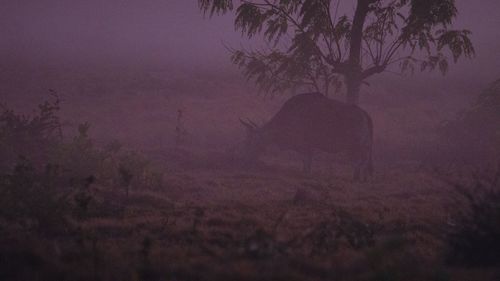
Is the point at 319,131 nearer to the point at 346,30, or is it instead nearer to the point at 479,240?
the point at 346,30

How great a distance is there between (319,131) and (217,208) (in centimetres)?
879

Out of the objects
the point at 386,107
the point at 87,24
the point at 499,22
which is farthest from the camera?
the point at 499,22

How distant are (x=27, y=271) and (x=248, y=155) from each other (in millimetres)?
13985

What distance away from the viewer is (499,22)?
104 m

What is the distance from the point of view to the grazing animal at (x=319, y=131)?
16031 mm

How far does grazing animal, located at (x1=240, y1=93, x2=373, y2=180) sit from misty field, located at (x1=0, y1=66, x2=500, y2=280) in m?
0.95

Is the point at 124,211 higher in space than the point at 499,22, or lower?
lower

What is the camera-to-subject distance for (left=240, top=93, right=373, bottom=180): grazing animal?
52.6 feet

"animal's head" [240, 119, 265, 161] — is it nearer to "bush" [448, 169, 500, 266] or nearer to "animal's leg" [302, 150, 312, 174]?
"animal's leg" [302, 150, 312, 174]

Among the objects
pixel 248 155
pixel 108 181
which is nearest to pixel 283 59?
pixel 248 155

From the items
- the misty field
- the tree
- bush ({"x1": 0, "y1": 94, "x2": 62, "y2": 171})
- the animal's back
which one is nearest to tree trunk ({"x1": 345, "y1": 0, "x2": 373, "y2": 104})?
the tree

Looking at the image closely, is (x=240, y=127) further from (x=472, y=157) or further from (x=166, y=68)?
(x=166, y=68)

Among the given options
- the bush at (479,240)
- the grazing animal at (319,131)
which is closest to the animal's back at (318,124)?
the grazing animal at (319,131)

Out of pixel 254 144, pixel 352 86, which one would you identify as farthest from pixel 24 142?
pixel 352 86
